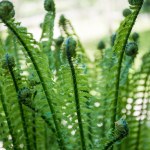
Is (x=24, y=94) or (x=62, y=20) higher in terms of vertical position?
(x=62, y=20)

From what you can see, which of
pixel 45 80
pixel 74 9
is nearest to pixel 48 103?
pixel 45 80

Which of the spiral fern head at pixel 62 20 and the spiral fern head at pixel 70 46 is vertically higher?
the spiral fern head at pixel 62 20

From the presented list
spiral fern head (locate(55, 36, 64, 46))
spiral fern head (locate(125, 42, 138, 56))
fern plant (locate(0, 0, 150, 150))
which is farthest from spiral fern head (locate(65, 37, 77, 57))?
spiral fern head (locate(55, 36, 64, 46))

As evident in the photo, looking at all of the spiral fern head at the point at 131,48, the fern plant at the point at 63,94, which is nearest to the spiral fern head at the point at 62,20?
the fern plant at the point at 63,94

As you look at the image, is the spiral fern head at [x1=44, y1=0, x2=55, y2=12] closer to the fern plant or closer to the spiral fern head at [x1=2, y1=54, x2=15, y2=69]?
the fern plant

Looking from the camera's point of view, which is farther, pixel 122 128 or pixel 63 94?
pixel 63 94

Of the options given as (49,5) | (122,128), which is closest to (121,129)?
(122,128)

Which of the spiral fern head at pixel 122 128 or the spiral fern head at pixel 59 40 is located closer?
the spiral fern head at pixel 122 128

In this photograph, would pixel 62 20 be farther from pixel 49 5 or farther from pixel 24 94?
pixel 24 94

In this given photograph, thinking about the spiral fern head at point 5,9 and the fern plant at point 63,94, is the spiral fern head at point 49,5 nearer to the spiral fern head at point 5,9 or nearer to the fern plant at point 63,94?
the fern plant at point 63,94
